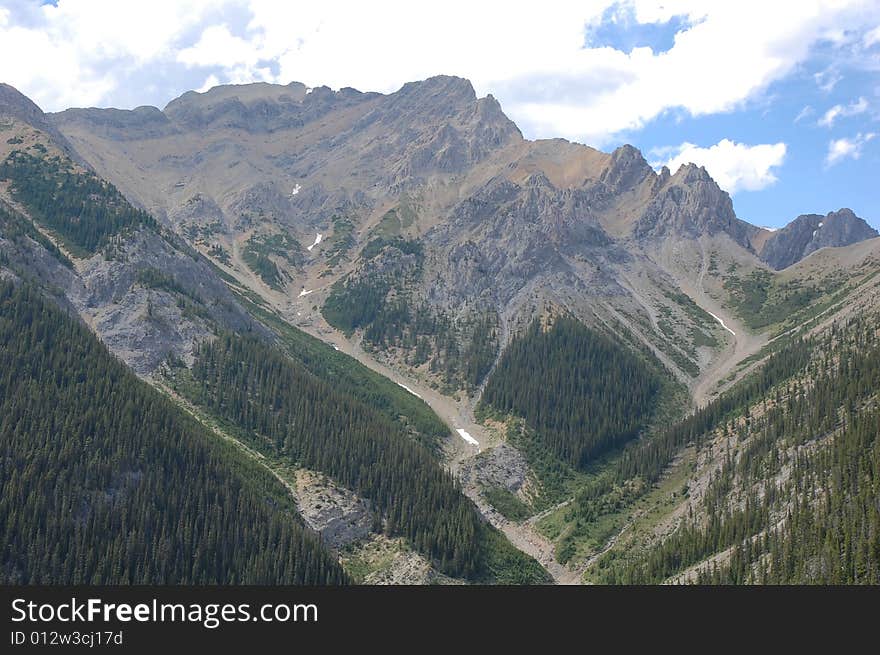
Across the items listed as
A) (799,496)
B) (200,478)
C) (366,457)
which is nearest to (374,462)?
(366,457)

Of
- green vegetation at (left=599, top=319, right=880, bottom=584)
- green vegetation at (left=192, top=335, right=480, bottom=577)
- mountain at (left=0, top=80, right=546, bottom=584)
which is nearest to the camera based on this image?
green vegetation at (left=599, top=319, right=880, bottom=584)

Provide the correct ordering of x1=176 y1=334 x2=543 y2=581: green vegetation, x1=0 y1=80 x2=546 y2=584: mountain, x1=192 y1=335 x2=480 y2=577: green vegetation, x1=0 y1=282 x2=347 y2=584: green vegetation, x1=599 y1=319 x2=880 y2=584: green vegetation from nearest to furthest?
x1=599 y1=319 x2=880 y2=584: green vegetation
x1=0 y1=282 x2=347 y2=584: green vegetation
x1=0 y1=80 x2=546 y2=584: mountain
x1=176 y1=334 x2=543 y2=581: green vegetation
x1=192 y1=335 x2=480 y2=577: green vegetation

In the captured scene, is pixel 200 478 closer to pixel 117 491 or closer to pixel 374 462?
pixel 117 491

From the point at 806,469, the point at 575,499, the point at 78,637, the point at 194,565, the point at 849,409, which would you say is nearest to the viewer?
the point at 78,637

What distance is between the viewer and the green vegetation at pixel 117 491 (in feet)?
391

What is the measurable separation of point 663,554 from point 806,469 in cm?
3190

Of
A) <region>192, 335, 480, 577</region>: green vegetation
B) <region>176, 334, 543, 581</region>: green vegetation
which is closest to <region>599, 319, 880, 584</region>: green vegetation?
<region>176, 334, 543, 581</region>: green vegetation

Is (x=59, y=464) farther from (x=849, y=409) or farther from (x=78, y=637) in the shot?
(x=849, y=409)

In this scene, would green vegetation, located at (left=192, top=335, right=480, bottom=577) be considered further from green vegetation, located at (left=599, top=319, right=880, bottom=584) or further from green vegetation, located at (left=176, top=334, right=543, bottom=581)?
green vegetation, located at (left=599, top=319, right=880, bottom=584)

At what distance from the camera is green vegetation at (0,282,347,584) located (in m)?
119

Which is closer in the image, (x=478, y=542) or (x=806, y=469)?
(x=806, y=469)

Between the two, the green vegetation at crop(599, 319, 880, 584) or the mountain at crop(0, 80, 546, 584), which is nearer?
the green vegetation at crop(599, 319, 880, 584)

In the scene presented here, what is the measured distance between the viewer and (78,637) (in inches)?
1855

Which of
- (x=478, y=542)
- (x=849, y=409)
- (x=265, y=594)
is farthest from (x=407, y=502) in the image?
(x=265, y=594)
